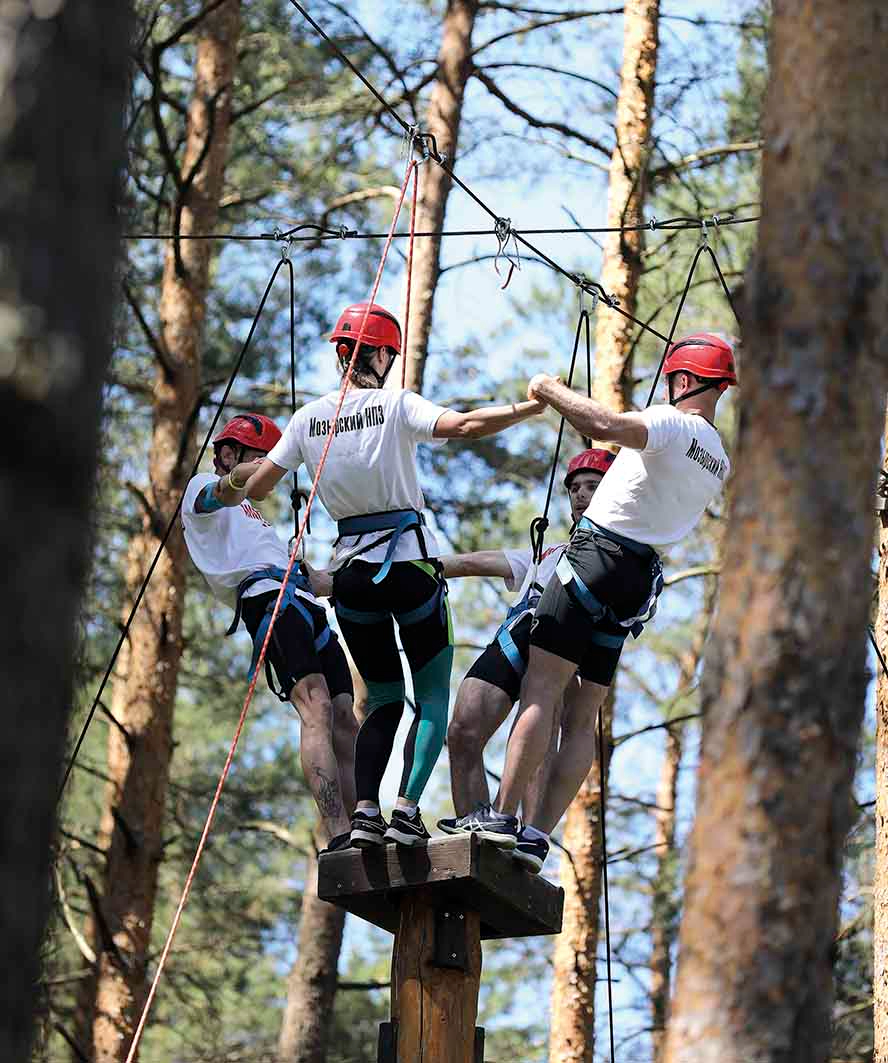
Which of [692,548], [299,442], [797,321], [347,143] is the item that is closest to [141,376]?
[347,143]

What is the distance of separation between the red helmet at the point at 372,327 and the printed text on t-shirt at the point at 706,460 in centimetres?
100

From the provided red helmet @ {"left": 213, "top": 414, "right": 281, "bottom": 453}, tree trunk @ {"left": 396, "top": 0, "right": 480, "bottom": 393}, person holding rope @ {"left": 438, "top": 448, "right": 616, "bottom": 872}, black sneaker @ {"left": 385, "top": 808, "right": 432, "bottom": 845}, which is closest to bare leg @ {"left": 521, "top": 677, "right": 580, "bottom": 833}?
person holding rope @ {"left": 438, "top": 448, "right": 616, "bottom": 872}

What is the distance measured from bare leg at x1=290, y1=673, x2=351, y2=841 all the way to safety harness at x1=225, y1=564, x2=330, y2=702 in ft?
0.38

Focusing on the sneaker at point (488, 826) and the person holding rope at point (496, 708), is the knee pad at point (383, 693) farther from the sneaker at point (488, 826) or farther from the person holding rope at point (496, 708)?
the sneaker at point (488, 826)

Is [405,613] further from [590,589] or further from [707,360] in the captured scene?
[707,360]

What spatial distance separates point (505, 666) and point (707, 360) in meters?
1.16

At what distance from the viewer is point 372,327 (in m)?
5.47

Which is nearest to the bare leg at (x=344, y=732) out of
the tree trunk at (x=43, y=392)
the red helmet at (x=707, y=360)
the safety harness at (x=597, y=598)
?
the safety harness at (x=597, y=598)

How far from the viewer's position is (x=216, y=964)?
1708 centimetres

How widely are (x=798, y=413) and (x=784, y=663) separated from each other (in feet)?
1.70

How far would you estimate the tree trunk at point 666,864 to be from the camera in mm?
13562

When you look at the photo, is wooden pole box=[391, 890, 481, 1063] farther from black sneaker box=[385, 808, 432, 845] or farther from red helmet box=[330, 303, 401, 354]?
red helmet box=[330, 303, 401, 354]

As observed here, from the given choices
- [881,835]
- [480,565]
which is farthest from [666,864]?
[480,565]

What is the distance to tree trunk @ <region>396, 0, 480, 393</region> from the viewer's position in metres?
10.3
